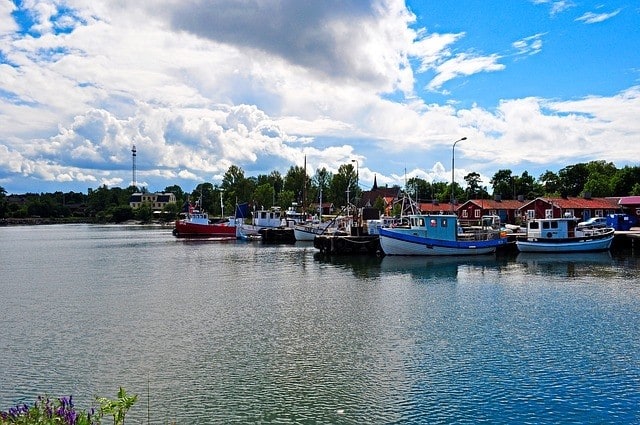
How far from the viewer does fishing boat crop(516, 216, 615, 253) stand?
55.6m

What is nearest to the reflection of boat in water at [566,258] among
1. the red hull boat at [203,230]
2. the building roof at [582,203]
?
the building roof at [582,203]

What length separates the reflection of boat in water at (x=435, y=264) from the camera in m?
42.6

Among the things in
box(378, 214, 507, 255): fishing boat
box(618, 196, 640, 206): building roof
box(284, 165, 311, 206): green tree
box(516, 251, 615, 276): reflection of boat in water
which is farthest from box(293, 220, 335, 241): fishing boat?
box(284, 165, 311, 206): green tree

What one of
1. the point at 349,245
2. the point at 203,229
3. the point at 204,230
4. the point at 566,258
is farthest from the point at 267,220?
the point at 566,258

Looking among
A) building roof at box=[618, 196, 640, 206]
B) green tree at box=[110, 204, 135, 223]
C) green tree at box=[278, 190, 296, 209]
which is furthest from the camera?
green tree at box=[110, 204, 135, 223]

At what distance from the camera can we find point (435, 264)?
47.8 meters

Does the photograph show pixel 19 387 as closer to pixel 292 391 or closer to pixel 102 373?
pixel 102 373

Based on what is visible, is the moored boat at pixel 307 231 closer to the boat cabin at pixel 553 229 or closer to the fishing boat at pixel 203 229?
the fishing boat at pixel 203 229

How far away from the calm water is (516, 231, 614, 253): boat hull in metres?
15.8

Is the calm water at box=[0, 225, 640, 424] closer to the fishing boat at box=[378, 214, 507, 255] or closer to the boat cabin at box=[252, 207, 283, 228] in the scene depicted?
the fishing boat at box=[378, 214, 507, 255]

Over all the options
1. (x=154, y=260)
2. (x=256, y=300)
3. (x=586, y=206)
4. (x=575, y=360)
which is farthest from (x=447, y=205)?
(x=575, y=360)

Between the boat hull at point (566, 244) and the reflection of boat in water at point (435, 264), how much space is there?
13.8 feet

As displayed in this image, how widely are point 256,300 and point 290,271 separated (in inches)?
553

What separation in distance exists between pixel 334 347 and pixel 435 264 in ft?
96.7
